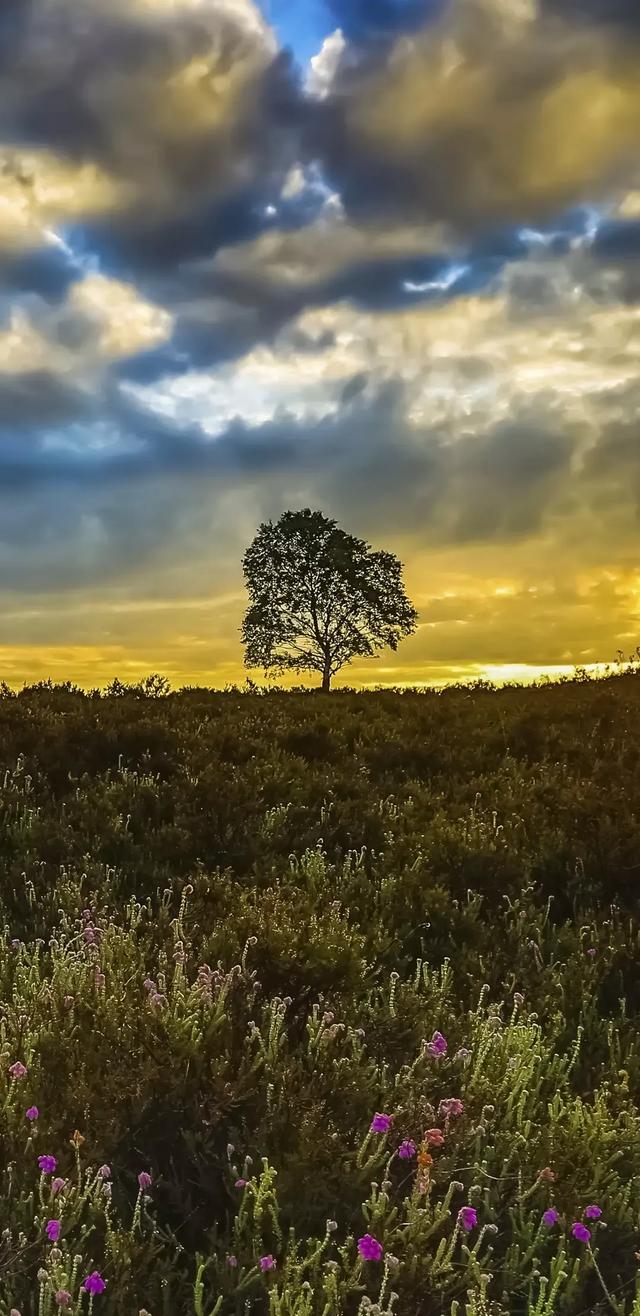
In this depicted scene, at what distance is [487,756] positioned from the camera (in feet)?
36.2

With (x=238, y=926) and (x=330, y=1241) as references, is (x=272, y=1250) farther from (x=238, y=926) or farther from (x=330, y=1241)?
(x=238, y=926)

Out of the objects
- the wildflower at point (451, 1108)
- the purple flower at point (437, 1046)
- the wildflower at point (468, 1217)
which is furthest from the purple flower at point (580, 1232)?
the purple flower at point (437, 1046)

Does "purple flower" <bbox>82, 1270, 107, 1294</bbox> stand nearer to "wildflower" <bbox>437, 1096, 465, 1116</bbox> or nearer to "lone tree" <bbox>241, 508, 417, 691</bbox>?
"wildflower" <bbox>437, 1096, 465, 1116</bbox>

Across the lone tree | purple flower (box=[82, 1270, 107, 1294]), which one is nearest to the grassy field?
purple flower (box=[82, 1270, 107, 1294])

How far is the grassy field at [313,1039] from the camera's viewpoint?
345 centimetres

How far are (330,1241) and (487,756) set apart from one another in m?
7.78

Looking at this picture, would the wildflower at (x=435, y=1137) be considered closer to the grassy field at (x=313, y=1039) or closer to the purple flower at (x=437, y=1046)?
the grassy field at (x=313, y=1039)

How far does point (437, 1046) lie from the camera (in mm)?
4484

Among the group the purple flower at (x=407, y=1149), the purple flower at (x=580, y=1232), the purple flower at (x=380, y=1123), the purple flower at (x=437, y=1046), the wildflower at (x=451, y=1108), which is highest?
the purple flower at (x=437, y=1046)

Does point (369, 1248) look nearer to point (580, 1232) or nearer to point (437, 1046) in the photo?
point (580, 1232)

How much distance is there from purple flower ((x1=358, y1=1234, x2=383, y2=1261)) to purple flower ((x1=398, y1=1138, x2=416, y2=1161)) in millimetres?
581

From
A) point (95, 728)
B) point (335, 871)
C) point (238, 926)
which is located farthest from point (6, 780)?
point (238, 926)

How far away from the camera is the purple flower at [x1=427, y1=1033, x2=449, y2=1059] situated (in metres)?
4.46

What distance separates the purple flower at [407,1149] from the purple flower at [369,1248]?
581 mm
